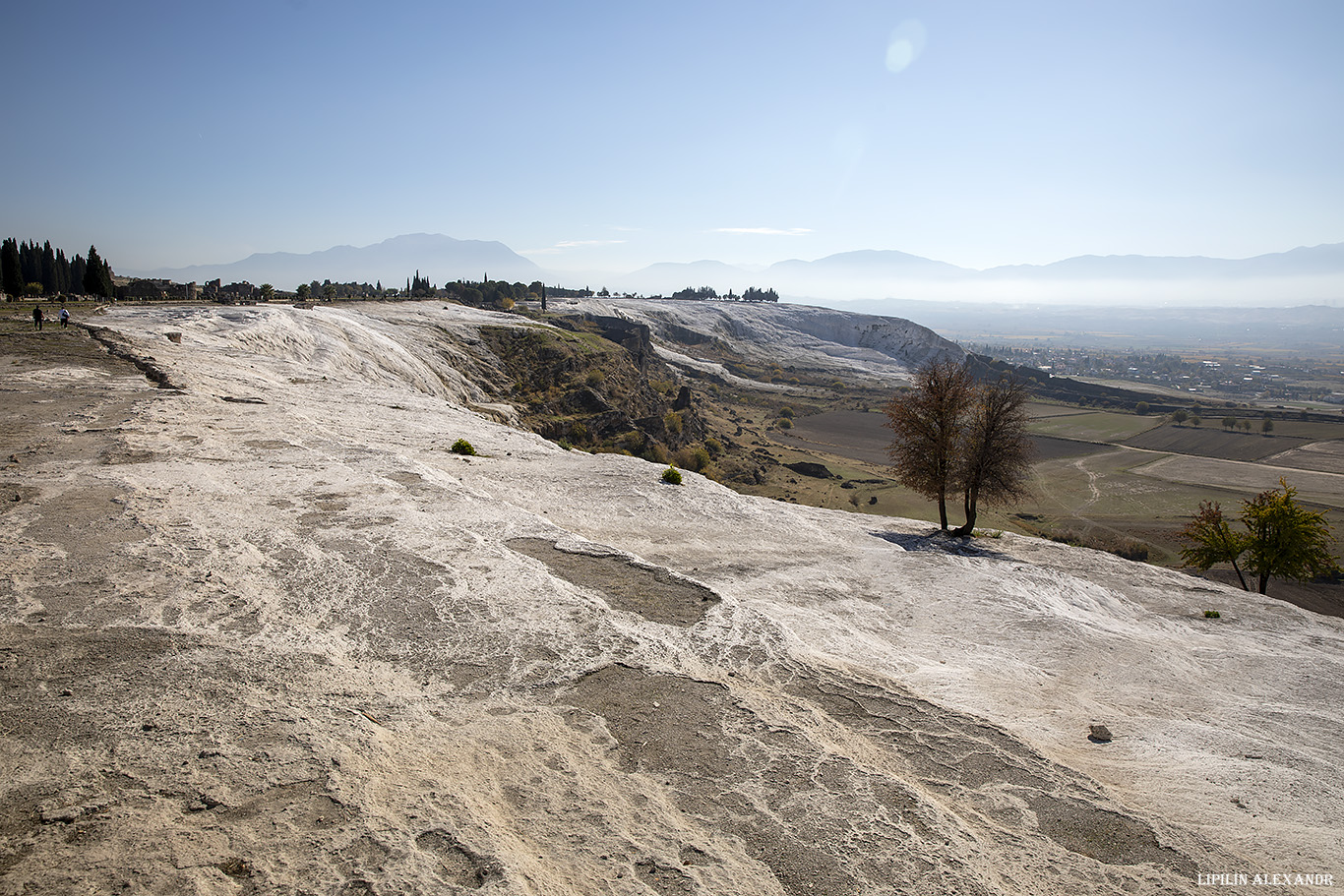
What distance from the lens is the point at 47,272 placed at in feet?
232

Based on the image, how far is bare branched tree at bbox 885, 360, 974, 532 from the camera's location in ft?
84.8

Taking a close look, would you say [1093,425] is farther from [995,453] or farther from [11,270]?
[11,270]

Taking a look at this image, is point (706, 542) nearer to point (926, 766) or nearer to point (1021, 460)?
point (926, 766)

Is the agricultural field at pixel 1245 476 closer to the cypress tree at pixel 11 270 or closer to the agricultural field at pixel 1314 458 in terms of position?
the agricultural field at pixel 1314 458

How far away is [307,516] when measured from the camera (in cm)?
1224

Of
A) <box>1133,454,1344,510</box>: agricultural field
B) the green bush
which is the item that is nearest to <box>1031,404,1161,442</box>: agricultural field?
<box>1133,454,1344,510</box>: agricultural field

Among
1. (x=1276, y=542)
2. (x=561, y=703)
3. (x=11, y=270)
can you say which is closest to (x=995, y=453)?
(x=1276, y=542)

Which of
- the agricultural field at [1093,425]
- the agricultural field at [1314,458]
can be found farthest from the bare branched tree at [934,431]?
the agricultural field at [1093,425]

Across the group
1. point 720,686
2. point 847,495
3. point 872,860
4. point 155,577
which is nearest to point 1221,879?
point 872,860

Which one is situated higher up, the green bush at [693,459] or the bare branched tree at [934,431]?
the bare branched tree at [934,431]

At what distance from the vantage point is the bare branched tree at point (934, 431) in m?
25.8

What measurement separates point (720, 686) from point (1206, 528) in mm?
32159

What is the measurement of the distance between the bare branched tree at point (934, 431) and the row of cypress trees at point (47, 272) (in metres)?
61.1

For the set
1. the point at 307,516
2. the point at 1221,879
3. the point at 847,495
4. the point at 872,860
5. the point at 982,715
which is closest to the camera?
the point at 872,860
